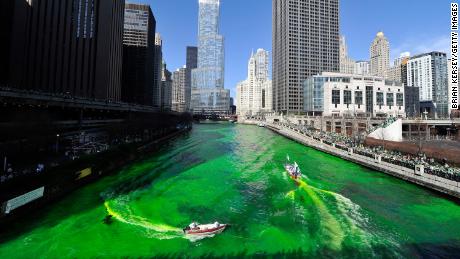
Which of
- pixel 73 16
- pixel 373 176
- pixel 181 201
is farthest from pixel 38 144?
pixel 73 16

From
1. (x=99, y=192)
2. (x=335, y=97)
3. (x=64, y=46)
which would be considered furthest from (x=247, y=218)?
(x=335, y=97)

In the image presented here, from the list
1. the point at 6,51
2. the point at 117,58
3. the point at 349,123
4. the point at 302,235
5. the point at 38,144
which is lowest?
the point at 302,235

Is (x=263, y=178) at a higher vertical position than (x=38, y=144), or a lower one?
lower

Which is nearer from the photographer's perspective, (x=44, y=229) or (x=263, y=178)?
(x=44, y=229)

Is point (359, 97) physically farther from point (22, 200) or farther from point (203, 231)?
point (22, 200)

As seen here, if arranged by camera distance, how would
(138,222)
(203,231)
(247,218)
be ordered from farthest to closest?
(247,218) → (138,222) → (203,231)

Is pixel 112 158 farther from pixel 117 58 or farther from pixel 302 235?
pixel 117 58

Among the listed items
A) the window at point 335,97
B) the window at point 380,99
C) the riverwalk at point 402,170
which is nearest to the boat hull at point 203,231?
the riverwalk at point 402,170

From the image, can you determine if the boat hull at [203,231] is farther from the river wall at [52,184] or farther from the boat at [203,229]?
the river wall at [52,184]
